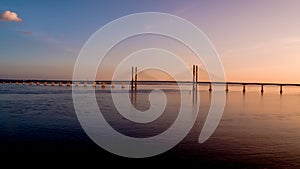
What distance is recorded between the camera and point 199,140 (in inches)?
466

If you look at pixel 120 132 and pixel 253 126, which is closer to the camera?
pixel 120 132

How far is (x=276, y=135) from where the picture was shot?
13.3m

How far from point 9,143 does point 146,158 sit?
5.30 m

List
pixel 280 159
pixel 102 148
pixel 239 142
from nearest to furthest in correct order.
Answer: pixel 280 159 → pixel 102 148 → pixel 239 142

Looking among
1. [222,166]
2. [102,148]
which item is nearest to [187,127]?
[102,148]

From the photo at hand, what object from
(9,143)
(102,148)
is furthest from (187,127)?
(9,143)

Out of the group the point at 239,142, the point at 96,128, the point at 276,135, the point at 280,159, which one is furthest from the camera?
the point at 96,128

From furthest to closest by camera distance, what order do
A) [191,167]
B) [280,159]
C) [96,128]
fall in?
[96,128] → [280,159] → [191,167]

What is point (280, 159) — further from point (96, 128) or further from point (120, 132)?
point (96, 128)

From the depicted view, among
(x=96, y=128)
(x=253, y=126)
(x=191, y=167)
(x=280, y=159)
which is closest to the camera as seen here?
(x=191, y=167)

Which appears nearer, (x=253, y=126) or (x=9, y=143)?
(x=9, y=143)

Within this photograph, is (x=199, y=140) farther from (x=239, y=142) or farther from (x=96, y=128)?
(x=96, y=128)

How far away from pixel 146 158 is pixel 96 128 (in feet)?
20.5

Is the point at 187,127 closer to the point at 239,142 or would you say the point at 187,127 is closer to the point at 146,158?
the point at 239,142
